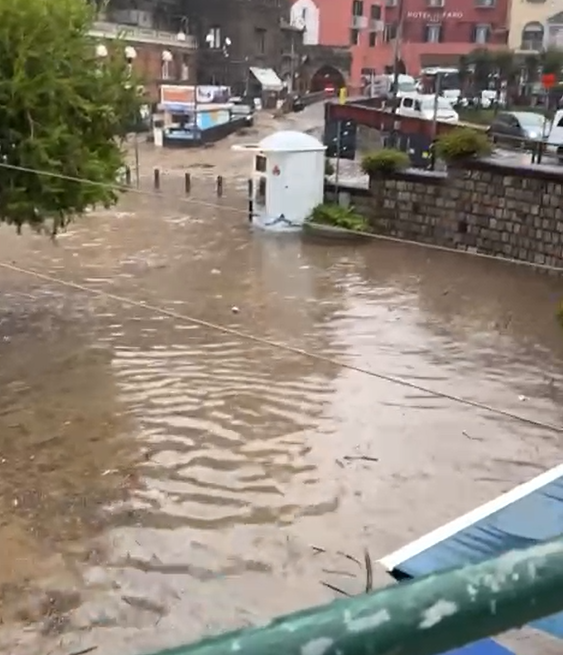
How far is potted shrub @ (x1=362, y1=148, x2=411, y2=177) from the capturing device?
20281 mm

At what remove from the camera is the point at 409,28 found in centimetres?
5512

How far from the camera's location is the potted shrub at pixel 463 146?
61.8 feet

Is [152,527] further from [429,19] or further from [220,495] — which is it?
[429,19]

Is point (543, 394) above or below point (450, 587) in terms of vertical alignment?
below

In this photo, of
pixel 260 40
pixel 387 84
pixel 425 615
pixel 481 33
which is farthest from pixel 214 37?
pixel 425 615

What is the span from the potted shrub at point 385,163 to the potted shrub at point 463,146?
4.06 feet

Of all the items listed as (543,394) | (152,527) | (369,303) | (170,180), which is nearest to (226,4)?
(170,180)

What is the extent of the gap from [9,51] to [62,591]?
740 centimetres

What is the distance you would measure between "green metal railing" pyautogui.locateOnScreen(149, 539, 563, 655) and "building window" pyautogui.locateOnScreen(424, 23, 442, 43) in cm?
5716

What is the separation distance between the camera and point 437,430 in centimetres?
959

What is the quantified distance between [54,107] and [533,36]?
44.3m

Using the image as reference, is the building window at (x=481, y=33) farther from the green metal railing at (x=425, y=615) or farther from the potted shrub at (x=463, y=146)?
the green metal railing at (x=425, y=615)

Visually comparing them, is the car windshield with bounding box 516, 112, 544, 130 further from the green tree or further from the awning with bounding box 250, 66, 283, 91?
the green tree

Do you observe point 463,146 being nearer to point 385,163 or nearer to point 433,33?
point 385,163
